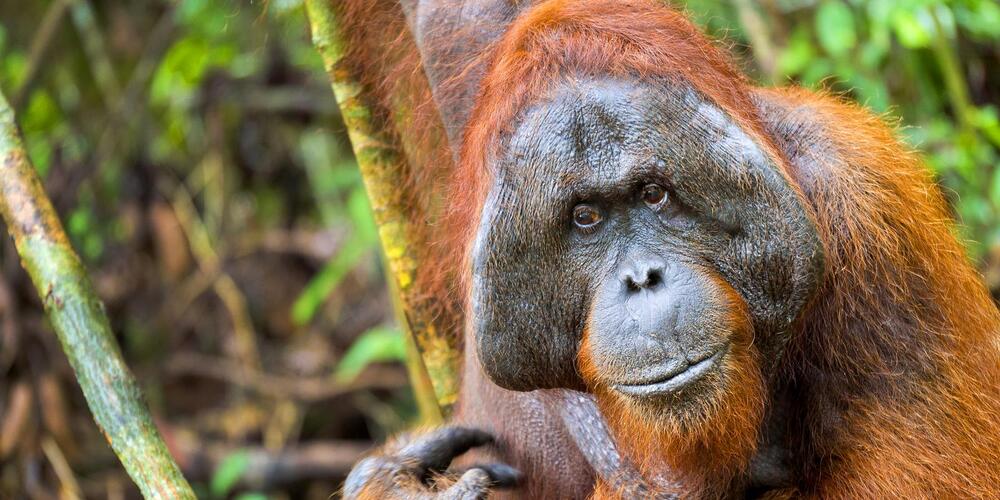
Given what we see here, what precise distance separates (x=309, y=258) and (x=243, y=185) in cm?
Result: 59

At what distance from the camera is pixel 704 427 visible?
233cm

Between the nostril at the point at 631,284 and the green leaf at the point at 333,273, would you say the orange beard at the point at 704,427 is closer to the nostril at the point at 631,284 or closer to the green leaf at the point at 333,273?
the nostril at the point at 631,284

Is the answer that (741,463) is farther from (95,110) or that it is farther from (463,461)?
(95,110)

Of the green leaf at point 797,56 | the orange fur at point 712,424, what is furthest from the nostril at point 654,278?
the green leaf at point 797,56

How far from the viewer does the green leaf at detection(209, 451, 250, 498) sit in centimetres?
520

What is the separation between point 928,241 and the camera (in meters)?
2.58

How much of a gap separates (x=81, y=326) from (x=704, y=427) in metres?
1.38

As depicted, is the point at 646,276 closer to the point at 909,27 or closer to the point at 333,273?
the point at 909,27

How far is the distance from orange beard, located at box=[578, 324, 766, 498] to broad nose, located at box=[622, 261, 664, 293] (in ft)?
0.67

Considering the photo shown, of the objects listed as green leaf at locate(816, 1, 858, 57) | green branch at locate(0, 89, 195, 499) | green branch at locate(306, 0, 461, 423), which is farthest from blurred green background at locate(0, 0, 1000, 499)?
green branch at locate(0, 89, 195, 499)

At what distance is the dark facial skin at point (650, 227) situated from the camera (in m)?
2.26

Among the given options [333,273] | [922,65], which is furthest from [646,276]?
[333,273]

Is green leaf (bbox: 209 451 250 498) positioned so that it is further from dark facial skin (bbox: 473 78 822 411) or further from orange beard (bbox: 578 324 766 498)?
dark facial skin (bbox: 473 78 822 411)

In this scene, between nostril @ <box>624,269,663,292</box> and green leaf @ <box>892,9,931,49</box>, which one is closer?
nostril @ <box>624,269,663,292</box>
